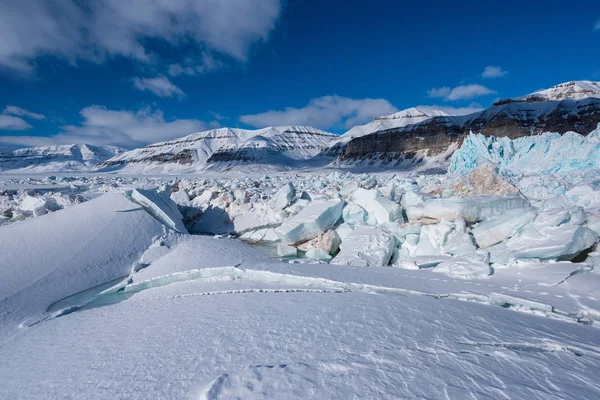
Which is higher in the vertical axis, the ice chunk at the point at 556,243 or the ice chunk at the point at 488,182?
the ice chunk at the point at 488,182

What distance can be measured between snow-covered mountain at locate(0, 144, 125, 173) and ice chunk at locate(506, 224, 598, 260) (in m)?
86.0

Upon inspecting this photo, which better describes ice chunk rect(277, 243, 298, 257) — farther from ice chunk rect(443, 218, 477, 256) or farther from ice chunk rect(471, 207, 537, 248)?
ice chunk rect(471, 207, 537, 248)

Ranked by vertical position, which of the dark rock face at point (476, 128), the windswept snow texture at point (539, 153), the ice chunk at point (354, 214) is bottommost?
the ice chunk at point (354, 214)

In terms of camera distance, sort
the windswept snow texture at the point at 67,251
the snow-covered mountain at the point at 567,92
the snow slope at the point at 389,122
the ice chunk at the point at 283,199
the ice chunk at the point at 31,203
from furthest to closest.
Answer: the snow slope at the point at 389,122
the snow-covered mountain at the point at 567,92
the ice chunk at the point at 283,199
the ice chunk at the point at 31,203
the windswept snow texture at the point at 67,251

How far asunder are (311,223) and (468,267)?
2.45 meters

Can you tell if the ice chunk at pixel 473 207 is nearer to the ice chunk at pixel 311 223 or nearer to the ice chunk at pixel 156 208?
the ice chunk at pixel 311 223

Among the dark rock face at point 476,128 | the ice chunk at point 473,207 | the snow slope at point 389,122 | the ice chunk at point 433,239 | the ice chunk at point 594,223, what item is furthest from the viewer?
the snow slope at point 389,122

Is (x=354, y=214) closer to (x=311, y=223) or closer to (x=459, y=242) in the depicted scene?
(x=311, y=223)

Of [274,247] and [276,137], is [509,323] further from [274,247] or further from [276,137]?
[276,137]

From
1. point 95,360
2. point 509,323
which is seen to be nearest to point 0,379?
point 95,360

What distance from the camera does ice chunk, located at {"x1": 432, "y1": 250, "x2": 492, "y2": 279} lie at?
3105mm

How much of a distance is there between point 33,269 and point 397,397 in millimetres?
3984

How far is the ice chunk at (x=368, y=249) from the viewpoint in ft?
13.1

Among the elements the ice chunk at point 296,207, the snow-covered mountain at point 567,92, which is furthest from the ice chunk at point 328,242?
the snow-covered mountain at point 567,92
